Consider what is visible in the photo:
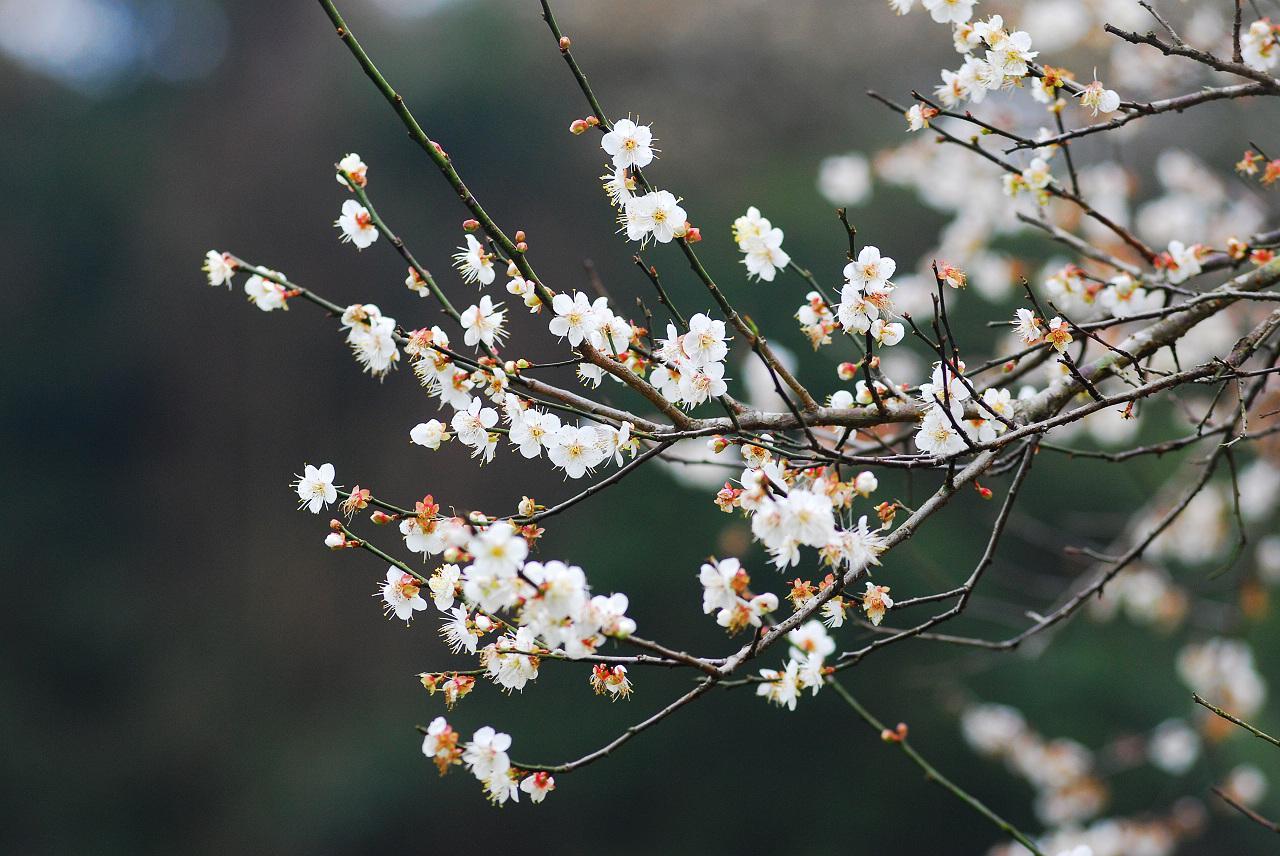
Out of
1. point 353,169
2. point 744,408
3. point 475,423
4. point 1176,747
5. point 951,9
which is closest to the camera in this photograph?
point 353,169

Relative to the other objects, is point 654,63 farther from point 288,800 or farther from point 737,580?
point 737,580

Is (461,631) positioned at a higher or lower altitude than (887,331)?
Result: lower

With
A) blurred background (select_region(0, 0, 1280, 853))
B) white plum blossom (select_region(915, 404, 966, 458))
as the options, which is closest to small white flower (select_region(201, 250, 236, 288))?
white plum blossom (select_region(915, 404, 966, 458))

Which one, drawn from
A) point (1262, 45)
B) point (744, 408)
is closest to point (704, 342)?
point (744, 408)

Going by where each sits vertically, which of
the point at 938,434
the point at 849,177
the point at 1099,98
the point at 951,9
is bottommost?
the point at 938,434

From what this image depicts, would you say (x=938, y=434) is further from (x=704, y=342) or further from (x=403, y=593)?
(x=403, y=593)

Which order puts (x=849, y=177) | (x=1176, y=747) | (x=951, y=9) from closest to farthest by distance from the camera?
(x=951, y=9), (x=849, y=177), (x=1176, y=747)

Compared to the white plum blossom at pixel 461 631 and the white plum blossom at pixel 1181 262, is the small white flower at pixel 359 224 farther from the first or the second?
the white plum blossom at pixel 1181 262

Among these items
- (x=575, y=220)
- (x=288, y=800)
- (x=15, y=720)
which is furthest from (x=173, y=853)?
(x=575, y=220)
